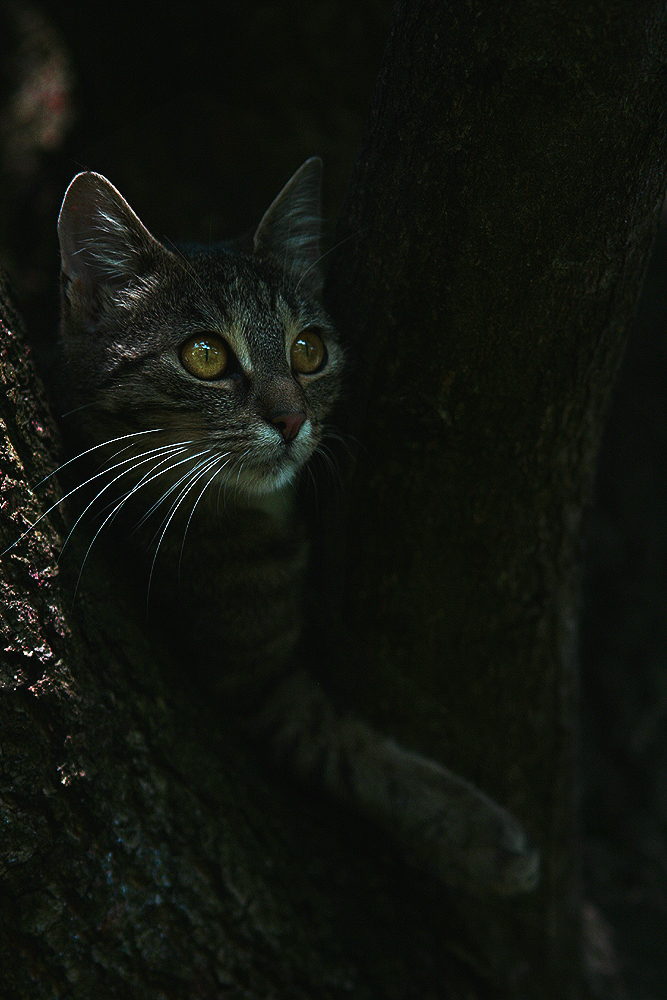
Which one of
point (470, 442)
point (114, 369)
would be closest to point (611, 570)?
point (470, 442)

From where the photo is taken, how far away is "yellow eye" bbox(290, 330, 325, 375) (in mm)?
1646

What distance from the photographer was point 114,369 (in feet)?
5.16

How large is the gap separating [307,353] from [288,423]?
0.76 feet

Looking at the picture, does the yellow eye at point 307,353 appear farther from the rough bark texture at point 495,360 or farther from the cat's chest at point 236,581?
the cat's chest at point 236,581

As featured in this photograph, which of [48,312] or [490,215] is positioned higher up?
[490,215]

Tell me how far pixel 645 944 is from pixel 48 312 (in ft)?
9.96

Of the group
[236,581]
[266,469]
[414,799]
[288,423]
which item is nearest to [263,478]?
[266,469]

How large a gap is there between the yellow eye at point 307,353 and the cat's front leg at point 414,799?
79 cm

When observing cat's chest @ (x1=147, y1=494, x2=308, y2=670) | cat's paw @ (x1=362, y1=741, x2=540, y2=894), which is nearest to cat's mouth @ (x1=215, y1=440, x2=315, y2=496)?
cat's chest @ (x1=147, y1=494, x2=308, y2=670)

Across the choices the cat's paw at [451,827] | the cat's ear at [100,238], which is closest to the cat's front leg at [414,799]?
the cat's paw at [451,827]

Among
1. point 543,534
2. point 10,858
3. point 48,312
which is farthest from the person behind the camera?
point 48,312

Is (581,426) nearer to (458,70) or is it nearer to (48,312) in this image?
(458,70)

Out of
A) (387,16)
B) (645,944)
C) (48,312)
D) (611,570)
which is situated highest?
(387,16)

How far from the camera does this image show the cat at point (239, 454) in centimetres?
154
